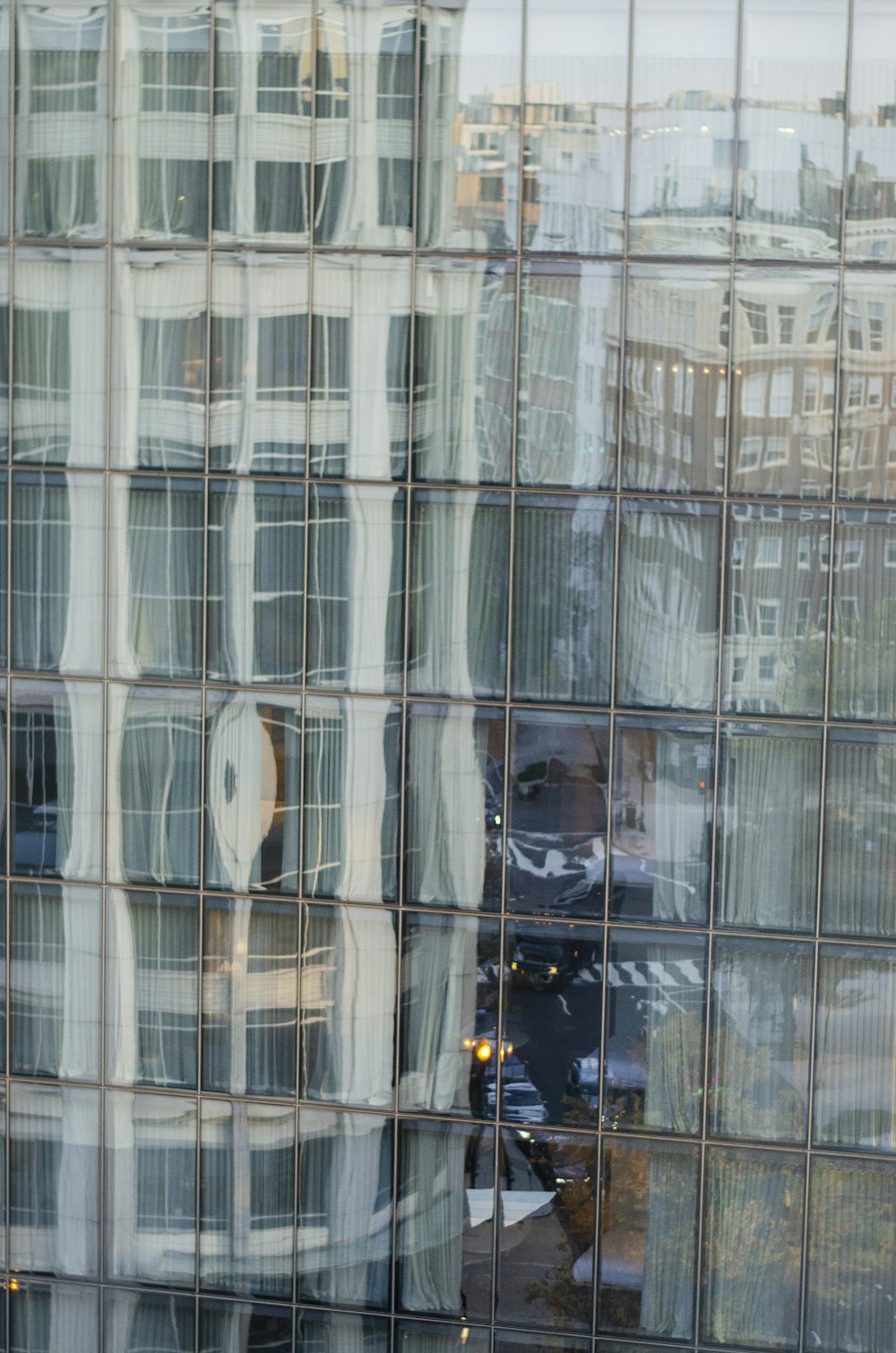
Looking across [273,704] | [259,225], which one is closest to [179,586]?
[273,704]

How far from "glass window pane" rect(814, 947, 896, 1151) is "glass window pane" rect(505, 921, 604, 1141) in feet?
6.38

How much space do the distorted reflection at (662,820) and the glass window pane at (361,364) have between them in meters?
3.18

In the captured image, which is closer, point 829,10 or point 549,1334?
point 829,10

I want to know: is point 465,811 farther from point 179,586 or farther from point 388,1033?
point 179,586

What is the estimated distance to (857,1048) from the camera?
11617 millimetres

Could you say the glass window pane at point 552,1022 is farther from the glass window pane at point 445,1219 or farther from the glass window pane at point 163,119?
the glass window pane at point 163,119

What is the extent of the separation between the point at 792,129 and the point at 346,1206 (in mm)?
10100

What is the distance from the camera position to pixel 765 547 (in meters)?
11.4

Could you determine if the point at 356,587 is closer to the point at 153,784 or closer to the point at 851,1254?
the point at 153,784

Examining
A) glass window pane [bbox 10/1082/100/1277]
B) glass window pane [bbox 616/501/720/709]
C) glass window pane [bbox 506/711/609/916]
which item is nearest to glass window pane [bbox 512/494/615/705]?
glass window pane [bbox 616/501/720/709]

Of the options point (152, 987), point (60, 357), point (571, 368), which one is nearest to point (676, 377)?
point (571, 368)

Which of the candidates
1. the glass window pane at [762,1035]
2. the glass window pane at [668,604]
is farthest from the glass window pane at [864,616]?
the glass window pane at [762,1035]

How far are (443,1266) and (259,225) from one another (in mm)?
9367

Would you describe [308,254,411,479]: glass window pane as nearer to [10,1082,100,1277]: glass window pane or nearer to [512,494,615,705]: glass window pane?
[512,494,615,705]: glass window pane
